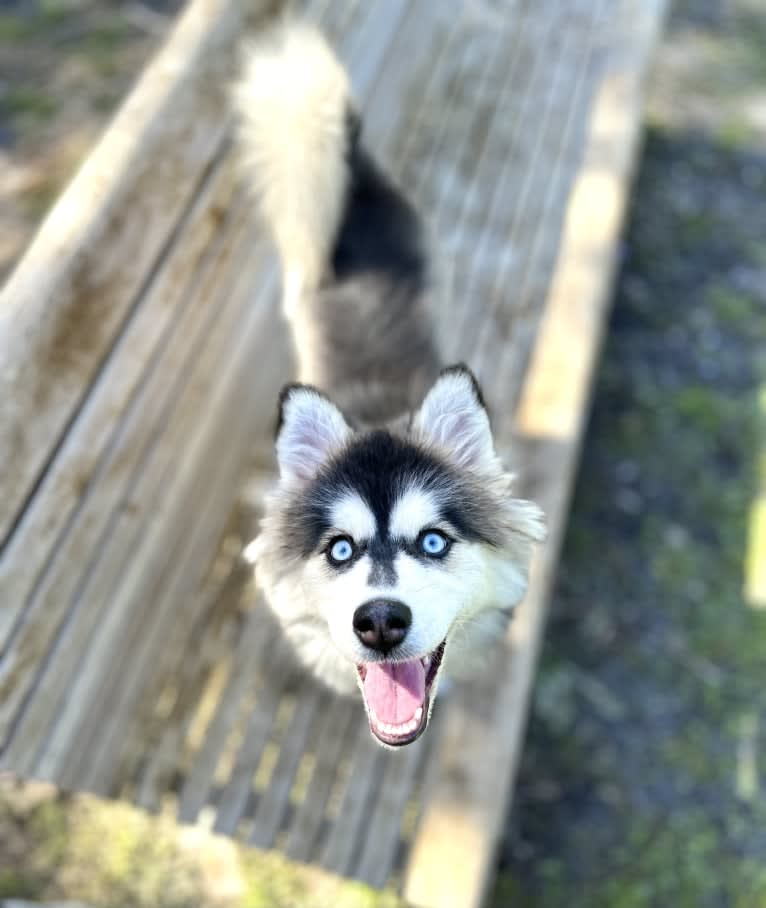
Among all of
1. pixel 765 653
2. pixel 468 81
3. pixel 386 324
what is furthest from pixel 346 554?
pixel 468 81

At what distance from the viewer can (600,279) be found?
144 inches

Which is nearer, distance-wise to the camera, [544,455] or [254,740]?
[254,740]

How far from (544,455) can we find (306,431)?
4.16 feet

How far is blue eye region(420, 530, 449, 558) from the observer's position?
2010mm

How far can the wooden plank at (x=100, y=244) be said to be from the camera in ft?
6.49

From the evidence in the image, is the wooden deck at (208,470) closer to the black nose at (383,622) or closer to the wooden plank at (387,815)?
the wooden plank at (387,815)

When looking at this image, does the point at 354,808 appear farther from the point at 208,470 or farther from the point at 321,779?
the point at 208,470

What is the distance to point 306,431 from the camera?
7.20 feet

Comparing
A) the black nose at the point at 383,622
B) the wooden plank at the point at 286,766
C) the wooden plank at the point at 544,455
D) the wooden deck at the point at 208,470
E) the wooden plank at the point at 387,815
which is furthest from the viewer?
the wooden plank at the point at 286,766

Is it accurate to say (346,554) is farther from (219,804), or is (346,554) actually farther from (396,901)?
(396,901)

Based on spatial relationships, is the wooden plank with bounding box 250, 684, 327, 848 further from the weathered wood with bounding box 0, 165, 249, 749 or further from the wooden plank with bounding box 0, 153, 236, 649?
the wooden plank with bounding box 0, 153, 236, 649

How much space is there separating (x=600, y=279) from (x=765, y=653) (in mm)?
1708

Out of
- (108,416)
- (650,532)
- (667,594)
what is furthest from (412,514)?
(650,532)

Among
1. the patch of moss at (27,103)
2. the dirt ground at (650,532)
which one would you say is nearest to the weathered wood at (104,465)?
the dirt ground at (650,532)
